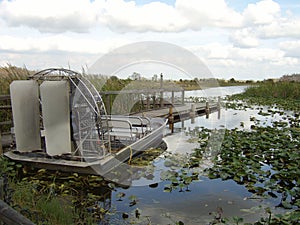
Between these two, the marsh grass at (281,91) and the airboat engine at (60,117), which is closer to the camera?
the airboat engine at (60,117)

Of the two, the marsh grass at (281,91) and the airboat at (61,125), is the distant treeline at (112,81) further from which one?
the marsh grass at (281,91)

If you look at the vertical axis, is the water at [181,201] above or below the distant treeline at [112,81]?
below

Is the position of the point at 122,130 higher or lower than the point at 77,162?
higher

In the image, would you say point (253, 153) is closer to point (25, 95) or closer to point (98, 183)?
point (98, 183)

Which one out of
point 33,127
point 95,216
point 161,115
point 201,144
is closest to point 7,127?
point 33,127

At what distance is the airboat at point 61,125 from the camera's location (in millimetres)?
3961

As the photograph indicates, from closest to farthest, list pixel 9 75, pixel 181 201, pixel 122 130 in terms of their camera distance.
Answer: pixel 181 201
pixel 122 130
pixel 9 75

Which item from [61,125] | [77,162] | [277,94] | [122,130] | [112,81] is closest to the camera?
[61,125]

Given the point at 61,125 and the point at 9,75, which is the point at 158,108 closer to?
the point at 9,75

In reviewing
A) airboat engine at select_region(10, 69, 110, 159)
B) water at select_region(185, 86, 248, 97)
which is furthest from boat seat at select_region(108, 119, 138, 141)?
water at select_region(185, 86, 248, 97)

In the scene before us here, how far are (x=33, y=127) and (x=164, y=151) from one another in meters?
3.03

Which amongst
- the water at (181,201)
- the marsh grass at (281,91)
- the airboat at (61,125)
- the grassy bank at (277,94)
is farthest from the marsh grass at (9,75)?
the marsh grass at (281,91)

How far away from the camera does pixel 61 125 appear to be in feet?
13.2

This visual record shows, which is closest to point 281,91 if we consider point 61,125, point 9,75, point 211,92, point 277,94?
point 277,94
